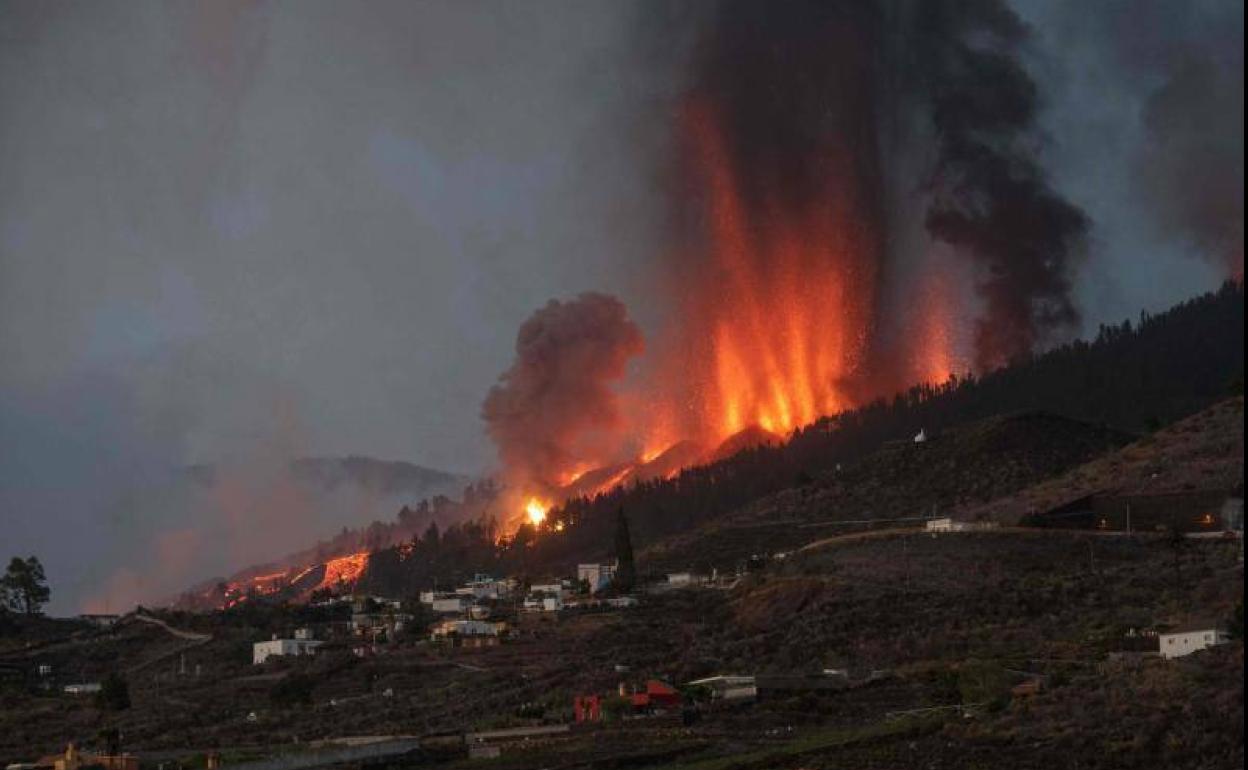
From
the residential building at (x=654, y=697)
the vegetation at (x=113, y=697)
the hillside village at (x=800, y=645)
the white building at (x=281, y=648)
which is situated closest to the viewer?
the hillside village at (x=800, y=645)

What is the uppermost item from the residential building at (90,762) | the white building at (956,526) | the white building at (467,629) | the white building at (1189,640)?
the white building at (956,526)

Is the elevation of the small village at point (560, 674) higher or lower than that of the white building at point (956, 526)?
lower

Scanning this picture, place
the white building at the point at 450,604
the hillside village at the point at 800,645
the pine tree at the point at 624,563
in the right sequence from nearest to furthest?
the hillside village at the point at 800,645, the pine tree at the point at 624,563, the white building at the point at 450,604

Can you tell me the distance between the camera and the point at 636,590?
146 meters

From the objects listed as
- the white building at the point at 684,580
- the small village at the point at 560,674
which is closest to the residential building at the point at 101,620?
the small village at the point at 560,674

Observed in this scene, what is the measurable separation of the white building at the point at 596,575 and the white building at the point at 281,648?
23771mm

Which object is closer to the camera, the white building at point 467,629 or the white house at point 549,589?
the white building at point 467,629

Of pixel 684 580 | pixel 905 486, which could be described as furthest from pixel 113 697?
pixel 905 486

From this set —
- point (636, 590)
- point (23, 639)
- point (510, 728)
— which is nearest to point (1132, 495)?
point (636, 590)

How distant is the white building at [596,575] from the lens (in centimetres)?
15593

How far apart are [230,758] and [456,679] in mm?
29013

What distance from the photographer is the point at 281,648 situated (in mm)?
139750

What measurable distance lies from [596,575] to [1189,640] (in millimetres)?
89848

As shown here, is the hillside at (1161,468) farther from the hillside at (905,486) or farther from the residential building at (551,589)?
the residential building at (551,589)
